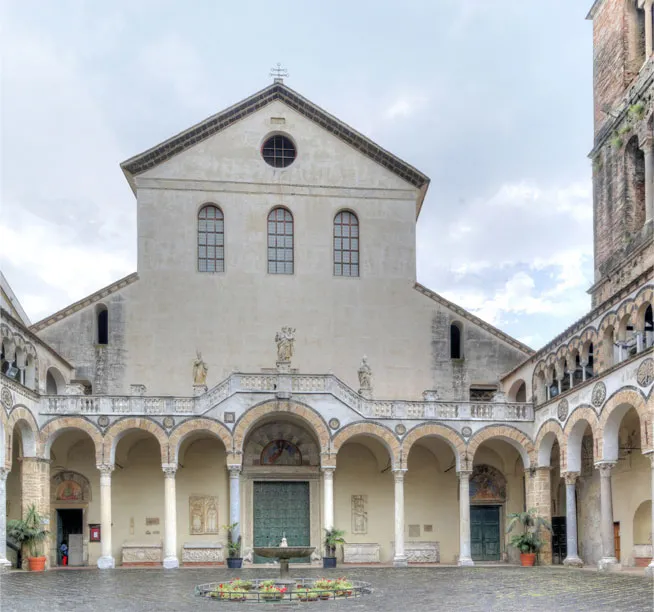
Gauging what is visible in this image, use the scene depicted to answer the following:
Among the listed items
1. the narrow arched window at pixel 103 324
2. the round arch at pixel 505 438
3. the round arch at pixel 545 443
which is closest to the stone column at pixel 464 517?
the round arch at pixel 505 438

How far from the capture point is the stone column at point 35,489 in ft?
104

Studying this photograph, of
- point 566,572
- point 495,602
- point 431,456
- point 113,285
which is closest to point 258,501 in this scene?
point 431,456

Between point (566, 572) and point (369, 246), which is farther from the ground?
point (369, 246)

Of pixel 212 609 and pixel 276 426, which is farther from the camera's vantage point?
pixel 276 426

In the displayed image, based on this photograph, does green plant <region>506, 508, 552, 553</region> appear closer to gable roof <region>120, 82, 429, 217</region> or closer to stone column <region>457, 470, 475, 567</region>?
stone column <region>457, 470, 475, 567</region>

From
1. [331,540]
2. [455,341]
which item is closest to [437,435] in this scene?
[331,540]

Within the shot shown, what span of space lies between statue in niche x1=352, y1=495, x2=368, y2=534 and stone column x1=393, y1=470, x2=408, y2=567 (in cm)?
281

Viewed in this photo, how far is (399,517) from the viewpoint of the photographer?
1351 inches

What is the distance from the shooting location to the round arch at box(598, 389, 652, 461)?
2602cm

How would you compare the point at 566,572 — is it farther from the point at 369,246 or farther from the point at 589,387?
the point at 369,246

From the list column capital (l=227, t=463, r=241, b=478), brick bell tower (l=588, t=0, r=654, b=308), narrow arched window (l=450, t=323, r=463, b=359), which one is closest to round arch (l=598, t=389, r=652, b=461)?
brick bell tower (l=588, t=0, r=654, b=308)

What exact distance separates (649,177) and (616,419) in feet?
32.3

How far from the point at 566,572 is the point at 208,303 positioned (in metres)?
17.0

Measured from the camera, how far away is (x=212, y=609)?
1814cm
